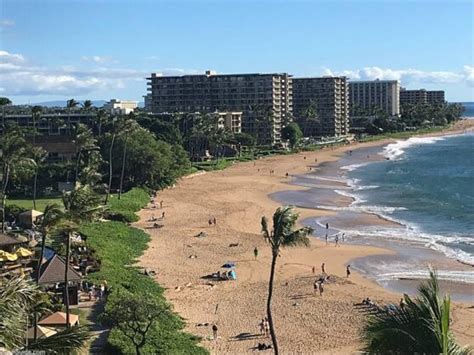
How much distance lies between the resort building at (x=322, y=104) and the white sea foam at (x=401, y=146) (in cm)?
1684

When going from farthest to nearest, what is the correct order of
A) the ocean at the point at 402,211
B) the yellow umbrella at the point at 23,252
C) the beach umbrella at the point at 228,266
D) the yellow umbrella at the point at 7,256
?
the beach umbrella at the point at 228,266 → the ocean at the point at 402,211 → the yellow umbrella at the point at 23,252 → the yellow umbrella at the point at 7,256

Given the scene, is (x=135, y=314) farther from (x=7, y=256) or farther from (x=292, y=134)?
(x=292, y=134)

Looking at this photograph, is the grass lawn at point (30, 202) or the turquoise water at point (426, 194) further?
the grass lawn at point (30, 202)

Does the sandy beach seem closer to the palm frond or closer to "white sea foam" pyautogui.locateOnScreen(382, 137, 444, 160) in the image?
the palm frond

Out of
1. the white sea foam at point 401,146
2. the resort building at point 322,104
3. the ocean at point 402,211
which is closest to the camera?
the ocean at point 402,211

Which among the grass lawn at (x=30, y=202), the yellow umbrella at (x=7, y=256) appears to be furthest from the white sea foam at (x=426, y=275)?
the grass lawn at (x=30, y=202)

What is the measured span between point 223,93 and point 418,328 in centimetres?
14377

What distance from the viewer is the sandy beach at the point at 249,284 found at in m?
28.4

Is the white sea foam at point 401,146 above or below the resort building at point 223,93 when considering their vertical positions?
below

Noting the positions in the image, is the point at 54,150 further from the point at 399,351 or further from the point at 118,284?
the point at 399,351

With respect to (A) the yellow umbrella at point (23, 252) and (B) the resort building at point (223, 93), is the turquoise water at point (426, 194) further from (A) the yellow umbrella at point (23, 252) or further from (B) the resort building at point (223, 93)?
(B) the resort building at point (223, 93)

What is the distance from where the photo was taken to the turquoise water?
1938 inches

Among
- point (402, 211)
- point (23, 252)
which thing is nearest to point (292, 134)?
point (402, 211)

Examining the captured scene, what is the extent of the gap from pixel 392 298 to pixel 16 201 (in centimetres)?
4028
